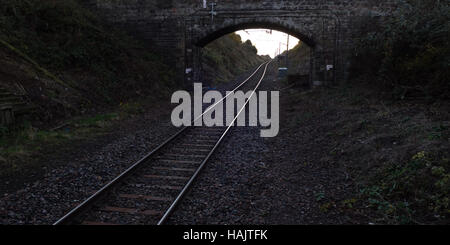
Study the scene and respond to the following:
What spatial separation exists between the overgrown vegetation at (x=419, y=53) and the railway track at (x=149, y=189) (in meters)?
6.68

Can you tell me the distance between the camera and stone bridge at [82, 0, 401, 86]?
1839cm

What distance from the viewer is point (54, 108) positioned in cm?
1021

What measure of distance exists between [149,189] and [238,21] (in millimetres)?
15406

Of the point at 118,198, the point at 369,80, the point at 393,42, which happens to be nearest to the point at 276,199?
the point at 118,198

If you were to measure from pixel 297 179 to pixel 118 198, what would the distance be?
11.6ft

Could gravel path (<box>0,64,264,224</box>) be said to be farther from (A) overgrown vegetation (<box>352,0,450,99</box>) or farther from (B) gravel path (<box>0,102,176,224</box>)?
(A) overgrown vegetation (<box>352,0,450,99</box>)

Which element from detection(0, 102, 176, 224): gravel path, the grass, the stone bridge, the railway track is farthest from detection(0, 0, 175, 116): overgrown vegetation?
the railway track

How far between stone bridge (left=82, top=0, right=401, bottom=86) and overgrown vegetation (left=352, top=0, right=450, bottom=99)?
577cm

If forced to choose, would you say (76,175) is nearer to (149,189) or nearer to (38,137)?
(149,189)

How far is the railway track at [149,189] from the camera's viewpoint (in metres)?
4.81

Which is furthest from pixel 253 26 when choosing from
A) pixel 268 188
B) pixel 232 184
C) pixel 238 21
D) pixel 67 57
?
pixel 268 188

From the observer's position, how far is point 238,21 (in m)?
19.1

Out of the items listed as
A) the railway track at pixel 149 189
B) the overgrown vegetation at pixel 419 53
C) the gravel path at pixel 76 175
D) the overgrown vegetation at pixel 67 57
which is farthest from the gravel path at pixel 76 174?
the overgrown vegetation at pixel 419 53

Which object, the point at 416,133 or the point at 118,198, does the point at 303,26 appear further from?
the point at 118,198
